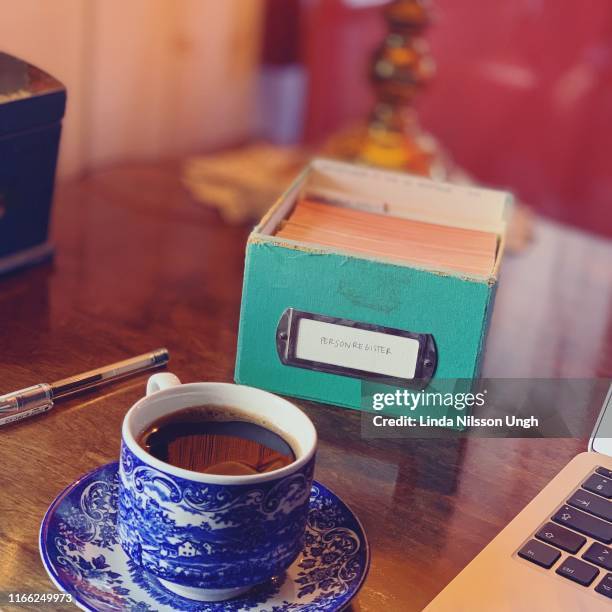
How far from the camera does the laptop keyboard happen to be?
0.56m

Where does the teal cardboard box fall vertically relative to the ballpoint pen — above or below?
above

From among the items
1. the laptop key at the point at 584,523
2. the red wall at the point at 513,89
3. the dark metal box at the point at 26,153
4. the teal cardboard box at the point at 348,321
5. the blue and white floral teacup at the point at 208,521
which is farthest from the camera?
the red wall at the point at 513,89

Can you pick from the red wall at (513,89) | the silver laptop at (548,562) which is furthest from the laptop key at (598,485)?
the red wall at (513,89)

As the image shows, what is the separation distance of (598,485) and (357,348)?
0.66 feet

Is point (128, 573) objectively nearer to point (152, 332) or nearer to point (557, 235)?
point (152, 332)

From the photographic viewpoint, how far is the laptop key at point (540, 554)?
0.57 meters

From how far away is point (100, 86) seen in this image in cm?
147

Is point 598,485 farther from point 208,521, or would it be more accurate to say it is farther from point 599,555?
point 208,521

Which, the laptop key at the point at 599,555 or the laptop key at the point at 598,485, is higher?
the laptop key at the point at 599,555

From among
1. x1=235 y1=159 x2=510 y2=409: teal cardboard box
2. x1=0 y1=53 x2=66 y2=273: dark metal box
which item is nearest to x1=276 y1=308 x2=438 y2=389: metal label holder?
x1=235 y1=159 x2=510 y2=409: teal cardboard box

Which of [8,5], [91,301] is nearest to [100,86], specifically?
[8,5]

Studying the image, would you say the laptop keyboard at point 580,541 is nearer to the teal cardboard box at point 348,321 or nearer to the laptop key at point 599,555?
the laptop key at point 599,555

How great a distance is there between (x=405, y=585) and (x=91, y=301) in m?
0.48

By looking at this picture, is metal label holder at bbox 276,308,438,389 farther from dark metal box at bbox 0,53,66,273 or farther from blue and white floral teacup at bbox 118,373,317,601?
dark metal box at bbox 0,53,66,273
